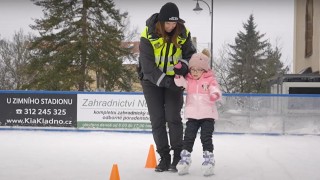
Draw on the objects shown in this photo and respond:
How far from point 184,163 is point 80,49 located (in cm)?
2224

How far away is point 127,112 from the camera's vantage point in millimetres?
9375

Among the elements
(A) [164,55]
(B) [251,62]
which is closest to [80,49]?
(B) [251,62]

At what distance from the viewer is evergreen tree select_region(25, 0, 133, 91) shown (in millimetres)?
24953

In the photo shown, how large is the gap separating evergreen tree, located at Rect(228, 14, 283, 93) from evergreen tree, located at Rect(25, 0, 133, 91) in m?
11.2

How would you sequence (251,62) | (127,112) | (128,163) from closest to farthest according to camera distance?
(128,163) → (127,112) → (251,62)

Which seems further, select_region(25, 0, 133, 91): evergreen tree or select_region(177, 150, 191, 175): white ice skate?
select_region(25, 0, 133, 91): evergreen tree

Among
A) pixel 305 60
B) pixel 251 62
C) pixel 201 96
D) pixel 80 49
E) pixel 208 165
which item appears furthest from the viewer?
pixel 251 62

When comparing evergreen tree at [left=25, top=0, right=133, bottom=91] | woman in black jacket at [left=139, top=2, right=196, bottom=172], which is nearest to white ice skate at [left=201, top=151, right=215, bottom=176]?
woman in black jacket at [left=139, top=2, right=196, bottom=172]

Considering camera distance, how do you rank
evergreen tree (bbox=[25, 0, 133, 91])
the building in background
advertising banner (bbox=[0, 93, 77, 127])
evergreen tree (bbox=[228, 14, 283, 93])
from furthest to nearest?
evergreen tree (bbox=[228, 14, 283, 93]) → evergreen tree (bbox=[25, 0, 133, 91]) → the building in background → advertising banner (bbox=[0, 93, 77, 127])

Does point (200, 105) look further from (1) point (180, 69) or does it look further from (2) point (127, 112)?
(2) point (127, 112)

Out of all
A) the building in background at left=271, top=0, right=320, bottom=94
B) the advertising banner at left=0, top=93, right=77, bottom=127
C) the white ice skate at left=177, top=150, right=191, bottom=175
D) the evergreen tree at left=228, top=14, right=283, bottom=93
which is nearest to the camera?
the white ice skate at left=177, top=150, right=191, bottom=175

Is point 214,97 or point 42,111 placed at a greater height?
point 214,97

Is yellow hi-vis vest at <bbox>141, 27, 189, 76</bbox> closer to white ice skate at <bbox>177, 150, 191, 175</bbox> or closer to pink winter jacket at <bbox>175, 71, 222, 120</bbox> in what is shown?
pink winter jacket at <bbox>175, 71, 222, 120</bbox>

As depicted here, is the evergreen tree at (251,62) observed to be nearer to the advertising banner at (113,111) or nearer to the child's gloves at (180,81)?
the advertising banner at (113,111)
